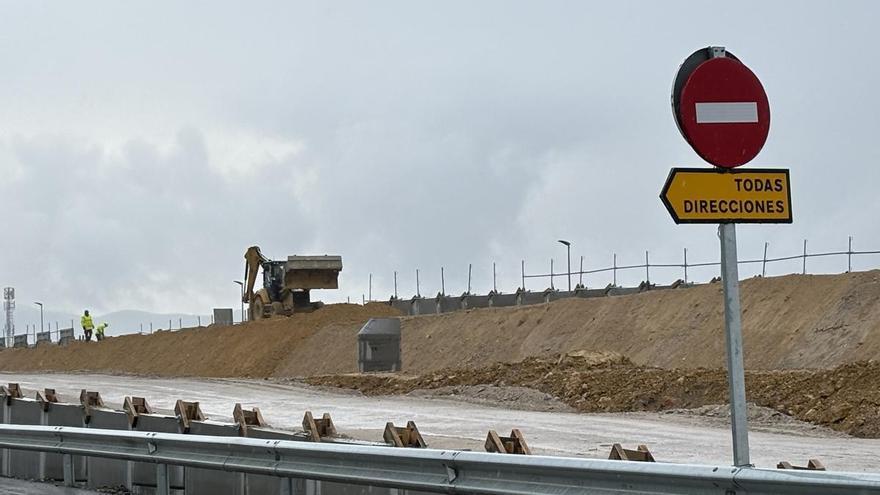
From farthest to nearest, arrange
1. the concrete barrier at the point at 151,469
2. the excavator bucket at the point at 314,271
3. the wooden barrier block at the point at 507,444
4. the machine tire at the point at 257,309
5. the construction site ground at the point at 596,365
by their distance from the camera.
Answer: the machine tire at the point at 257,309 → the excavator bucket at the point at 314,271 → the construction site ground at the point at 596,365 → the concrete barrier at the point at 151,469 → the wooden barrier block at the point at 507,444

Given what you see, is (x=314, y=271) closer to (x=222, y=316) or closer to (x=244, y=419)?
(x=222, y=316)

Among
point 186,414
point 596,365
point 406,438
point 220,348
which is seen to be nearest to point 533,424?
point 596,365

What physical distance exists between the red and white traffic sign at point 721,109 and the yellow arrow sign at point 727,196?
0.32 feet

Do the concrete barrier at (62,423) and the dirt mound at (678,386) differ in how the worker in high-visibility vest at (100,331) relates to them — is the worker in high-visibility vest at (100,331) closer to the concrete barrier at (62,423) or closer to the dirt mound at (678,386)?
the dirt mound at (678,386)

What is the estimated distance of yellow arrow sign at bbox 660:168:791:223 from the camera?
686 centimetres

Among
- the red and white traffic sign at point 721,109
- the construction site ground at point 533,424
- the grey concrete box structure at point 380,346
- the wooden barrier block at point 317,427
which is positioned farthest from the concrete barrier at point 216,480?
the grey concrete box structure at point 380,346

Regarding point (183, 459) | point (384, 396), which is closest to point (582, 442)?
point (183, 459)

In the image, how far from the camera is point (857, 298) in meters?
40.6

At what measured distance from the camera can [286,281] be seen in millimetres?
64438

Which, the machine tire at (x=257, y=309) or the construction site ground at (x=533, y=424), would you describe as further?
the machine tire at (x=257, y=309)

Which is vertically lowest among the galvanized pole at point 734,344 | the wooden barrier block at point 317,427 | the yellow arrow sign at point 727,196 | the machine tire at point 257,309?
the wooden barrier block at point 317,427

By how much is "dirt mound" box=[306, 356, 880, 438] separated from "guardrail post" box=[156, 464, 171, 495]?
1567 cm

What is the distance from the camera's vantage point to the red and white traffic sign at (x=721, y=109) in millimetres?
6953

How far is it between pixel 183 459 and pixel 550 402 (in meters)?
20.5
